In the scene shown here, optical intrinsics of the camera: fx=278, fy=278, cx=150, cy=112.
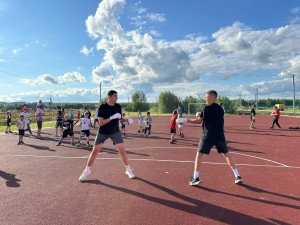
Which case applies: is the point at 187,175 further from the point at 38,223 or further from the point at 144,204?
the point at 38,223

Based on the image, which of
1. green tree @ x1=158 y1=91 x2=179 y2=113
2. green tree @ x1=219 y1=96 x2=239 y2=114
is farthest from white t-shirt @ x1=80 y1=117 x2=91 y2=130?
green tree @ x1=158 y1=91 x2=179 y2=113

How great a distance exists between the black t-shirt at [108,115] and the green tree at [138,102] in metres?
75.4

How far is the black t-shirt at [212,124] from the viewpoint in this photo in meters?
6.02

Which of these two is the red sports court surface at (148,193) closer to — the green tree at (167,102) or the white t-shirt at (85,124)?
the white t-shirt at (85,124)

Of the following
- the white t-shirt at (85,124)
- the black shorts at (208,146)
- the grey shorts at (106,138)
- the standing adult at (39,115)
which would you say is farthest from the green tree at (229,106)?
the grey shorts at (106,138)

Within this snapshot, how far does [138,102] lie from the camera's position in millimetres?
82438

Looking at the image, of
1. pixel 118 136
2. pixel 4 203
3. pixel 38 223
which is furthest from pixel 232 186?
pixel 4 203

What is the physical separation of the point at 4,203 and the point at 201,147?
3.98 metres

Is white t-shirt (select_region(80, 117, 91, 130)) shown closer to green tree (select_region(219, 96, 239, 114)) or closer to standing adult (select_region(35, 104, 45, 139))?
standing adult (select_region(35, 104, 45, 139))

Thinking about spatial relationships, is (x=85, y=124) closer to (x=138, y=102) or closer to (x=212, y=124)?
(x=212, y=124)

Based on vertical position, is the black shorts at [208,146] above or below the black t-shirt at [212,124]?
below

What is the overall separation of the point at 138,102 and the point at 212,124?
76.6 metres

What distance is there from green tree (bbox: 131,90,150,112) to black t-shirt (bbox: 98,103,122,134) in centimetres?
7540

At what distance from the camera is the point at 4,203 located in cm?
502
